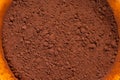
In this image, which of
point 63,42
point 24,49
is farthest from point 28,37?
point 63,42

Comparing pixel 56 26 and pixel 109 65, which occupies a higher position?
pixel 56 26

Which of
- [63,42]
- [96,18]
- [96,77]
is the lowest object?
[96,77]

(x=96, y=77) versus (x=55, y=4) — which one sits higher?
(x=55, y=4)

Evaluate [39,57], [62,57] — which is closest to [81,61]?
[62,57]

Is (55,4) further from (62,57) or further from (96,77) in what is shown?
(96,77)

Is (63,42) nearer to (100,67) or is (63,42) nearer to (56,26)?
(56,26)

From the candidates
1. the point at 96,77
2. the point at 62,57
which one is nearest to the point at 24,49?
the point at 62,57
